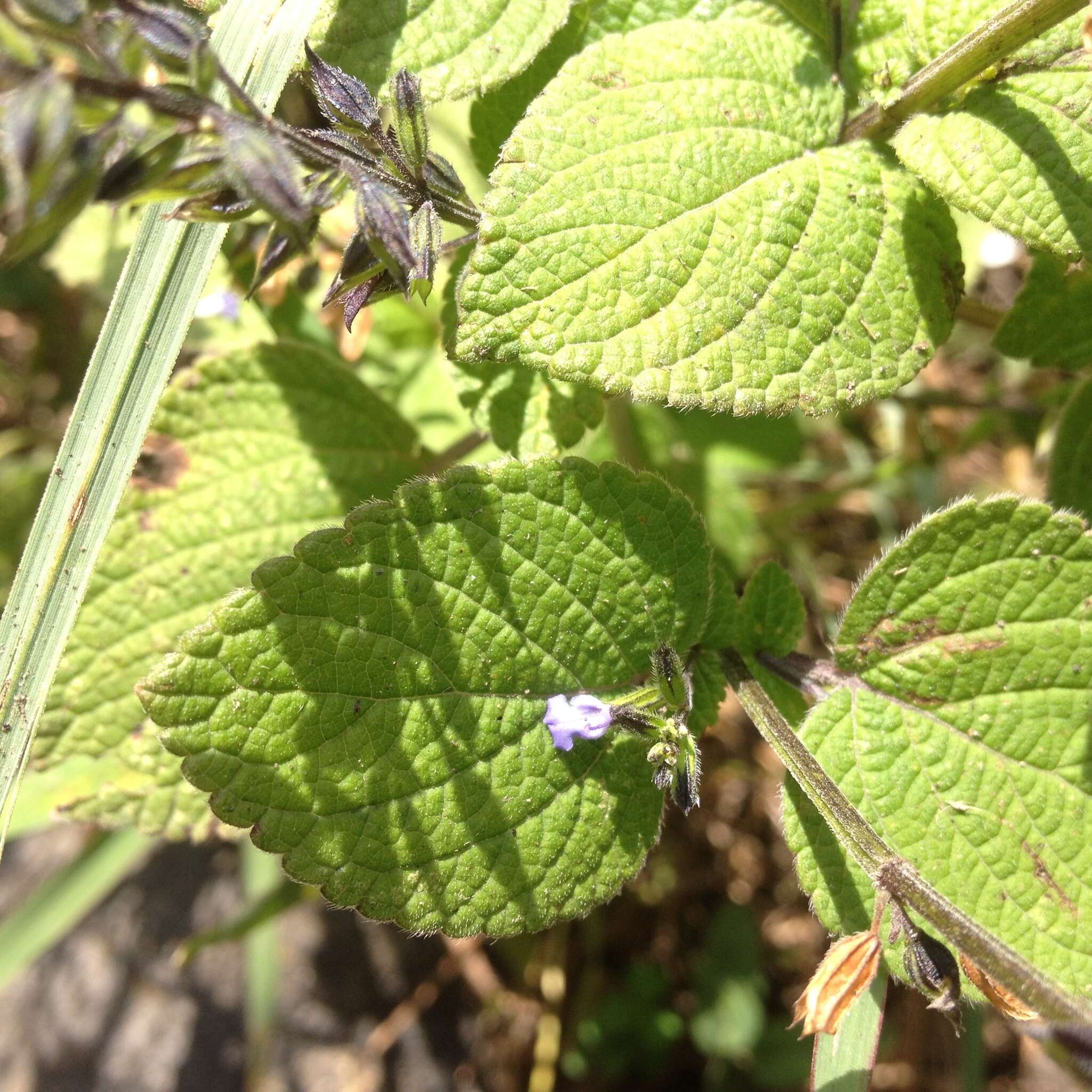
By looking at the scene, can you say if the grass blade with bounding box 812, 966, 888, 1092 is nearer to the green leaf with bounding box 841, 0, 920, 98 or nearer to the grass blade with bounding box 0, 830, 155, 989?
the green leaf with bounding box 841, 0, 920, 98

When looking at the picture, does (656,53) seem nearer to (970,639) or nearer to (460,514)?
(460,514)

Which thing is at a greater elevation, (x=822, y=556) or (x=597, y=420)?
(x=597, y=420)

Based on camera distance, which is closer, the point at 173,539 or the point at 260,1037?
the point at 173,539

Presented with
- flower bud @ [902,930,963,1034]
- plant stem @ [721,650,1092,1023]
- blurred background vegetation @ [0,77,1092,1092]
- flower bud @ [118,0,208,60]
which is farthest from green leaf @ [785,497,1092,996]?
flower bud @ [118,0,208,60]

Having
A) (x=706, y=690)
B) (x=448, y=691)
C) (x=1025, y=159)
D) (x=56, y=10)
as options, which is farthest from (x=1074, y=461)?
(x=56, y=10)

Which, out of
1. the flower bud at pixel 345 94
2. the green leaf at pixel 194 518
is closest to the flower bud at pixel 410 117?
the flower bud at pixel 345 94

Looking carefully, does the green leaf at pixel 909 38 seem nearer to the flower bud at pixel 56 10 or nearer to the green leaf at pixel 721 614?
the green leaf at pixel 721 614

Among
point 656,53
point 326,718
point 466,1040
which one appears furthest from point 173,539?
point 466,1040
